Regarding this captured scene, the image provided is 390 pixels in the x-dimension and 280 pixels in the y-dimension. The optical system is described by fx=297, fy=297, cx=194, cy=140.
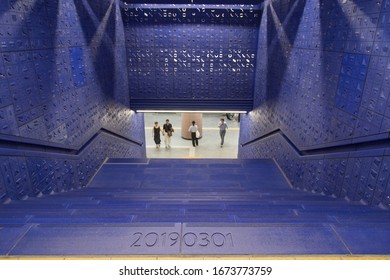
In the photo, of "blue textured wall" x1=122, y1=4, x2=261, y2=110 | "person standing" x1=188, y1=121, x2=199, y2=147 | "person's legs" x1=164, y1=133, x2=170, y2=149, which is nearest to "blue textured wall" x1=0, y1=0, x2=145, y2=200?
"blue textured wall" x1=122, y1=4, x2=261, y2=110

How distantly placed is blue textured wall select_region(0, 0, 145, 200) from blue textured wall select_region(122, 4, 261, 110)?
60.8 inches

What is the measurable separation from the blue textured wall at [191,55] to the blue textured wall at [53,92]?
155 cm

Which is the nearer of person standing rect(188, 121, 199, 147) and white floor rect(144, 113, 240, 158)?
white floor rect(144, 113, 240, 158)

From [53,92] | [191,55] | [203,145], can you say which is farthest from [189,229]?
[203,145]

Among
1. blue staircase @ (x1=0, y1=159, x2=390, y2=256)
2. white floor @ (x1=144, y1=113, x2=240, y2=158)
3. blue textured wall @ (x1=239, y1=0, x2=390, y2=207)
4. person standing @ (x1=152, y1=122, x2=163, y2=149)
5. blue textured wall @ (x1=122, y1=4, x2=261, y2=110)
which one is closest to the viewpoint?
blue staircase @ (x1=0, y1=159, x2=390, y2=256)

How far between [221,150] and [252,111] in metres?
2.49

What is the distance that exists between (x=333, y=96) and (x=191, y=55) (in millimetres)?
5303

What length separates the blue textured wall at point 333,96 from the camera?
2916mm

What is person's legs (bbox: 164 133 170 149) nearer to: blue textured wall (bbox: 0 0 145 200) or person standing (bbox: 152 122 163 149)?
person standing (bbox: 152 122 163 149)

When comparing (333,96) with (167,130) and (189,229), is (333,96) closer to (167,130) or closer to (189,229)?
(189,229)

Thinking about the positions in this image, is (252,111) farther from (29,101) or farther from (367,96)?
(29,101)

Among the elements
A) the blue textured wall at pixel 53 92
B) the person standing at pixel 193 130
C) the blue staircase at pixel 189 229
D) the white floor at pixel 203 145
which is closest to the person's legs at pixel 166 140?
the white floor at pixel 203 145

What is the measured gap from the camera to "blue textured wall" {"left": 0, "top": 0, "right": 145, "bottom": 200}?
303cm

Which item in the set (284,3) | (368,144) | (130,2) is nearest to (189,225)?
(368,144)
